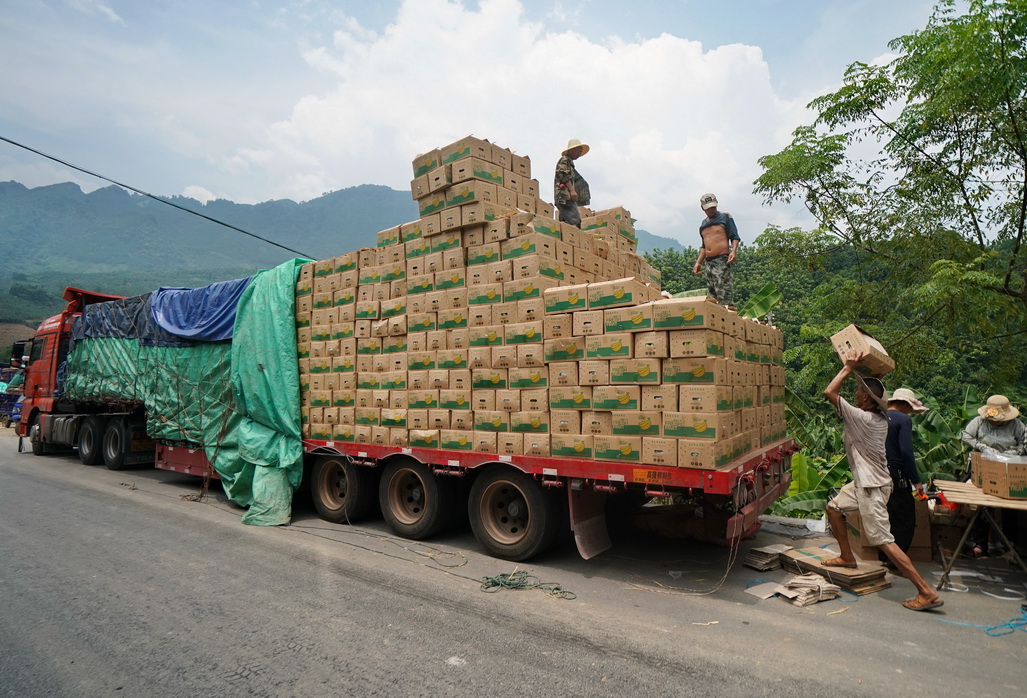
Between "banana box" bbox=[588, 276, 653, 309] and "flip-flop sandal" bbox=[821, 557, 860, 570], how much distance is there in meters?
3.04

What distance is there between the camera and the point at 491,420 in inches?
249

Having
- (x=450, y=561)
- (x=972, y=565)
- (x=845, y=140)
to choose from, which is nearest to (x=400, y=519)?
(x=450, y=561)

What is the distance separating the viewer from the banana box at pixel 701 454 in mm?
4867

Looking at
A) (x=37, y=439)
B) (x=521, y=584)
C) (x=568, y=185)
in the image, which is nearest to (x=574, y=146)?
(x=568, y=185)

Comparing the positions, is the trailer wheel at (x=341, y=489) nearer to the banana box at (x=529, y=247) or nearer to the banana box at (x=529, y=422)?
the banana box at (x=529, y=422)

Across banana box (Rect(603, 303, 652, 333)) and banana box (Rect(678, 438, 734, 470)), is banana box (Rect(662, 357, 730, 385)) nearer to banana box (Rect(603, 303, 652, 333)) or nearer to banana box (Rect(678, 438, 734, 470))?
banana box (Rect(603, 303, 652, 333))

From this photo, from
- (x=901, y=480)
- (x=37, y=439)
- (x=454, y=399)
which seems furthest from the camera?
(x=37, y=439)

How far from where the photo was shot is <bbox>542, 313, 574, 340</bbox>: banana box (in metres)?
5.83

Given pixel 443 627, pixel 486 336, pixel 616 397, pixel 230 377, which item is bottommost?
pixel 443 627

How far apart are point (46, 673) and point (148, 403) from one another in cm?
850

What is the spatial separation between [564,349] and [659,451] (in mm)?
1374

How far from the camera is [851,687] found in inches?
139

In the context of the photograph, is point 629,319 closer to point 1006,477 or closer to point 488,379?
point 488,379

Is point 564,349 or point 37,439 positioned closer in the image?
point 564,349
